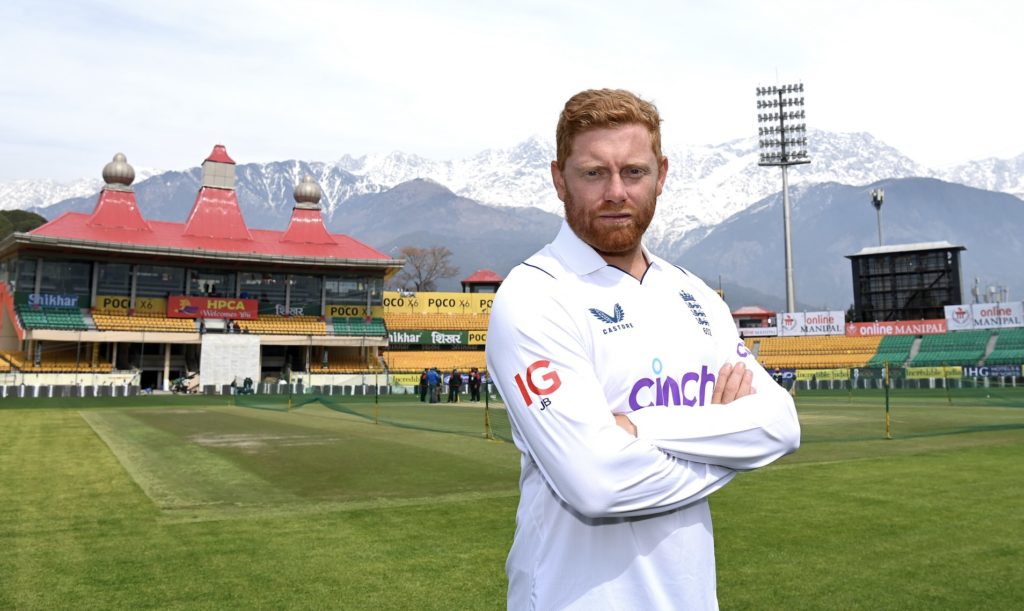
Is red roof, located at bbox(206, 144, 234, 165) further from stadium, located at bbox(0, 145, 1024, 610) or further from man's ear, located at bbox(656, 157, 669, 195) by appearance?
man's ear, located at bbox(656, 157, 669, 195)

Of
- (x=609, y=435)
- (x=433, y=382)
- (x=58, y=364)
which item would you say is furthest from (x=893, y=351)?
(x=58, y=364)

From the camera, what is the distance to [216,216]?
56.9 meters

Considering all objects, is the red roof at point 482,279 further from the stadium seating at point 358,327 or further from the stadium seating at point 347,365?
the stadium seating at point 347,365

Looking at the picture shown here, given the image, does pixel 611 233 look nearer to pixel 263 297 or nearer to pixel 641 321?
pixel 641 321

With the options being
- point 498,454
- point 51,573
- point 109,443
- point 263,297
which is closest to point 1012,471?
point 498,454

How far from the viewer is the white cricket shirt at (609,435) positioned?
5.66 ft

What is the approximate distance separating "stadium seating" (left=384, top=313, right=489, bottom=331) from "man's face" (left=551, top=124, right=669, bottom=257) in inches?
2376

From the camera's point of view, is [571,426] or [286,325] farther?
[286,325]

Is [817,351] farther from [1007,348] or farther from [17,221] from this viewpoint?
[17,221]

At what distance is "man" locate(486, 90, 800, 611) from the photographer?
1.74 metres

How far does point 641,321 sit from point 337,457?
1164 centimetres

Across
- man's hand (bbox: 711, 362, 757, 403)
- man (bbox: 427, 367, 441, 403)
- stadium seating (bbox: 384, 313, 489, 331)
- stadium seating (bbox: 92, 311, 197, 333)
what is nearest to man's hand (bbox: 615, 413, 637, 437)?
man's hand (bbox: 711, 362, 757, 403)

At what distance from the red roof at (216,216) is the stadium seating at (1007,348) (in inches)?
2344

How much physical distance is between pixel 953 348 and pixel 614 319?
6095 cm
